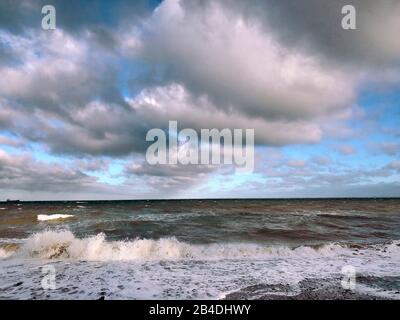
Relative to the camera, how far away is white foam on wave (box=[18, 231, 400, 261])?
43.8 ft

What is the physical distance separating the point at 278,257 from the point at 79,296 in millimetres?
8986

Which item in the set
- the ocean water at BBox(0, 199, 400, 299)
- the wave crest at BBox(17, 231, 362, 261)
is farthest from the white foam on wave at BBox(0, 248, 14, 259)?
the wave crest at BBox(17, 231, 362, 261)

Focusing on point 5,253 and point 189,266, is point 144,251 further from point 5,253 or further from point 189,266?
point 5,253

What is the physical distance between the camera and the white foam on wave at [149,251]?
526 inches

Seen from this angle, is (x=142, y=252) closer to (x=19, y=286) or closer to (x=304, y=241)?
(x=19, y=286)

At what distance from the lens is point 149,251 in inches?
561

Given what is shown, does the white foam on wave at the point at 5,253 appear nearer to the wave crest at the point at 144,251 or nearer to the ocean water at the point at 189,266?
the ocean water at the point at 189,266

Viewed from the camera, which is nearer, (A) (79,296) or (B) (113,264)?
(A) (79,296)

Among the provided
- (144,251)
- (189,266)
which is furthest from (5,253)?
(189,266)

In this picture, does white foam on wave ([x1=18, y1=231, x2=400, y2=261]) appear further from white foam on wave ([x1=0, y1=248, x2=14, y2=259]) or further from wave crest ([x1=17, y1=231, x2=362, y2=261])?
white foam on wave ([x1=0, y1=248, x2=14, y2=259])
